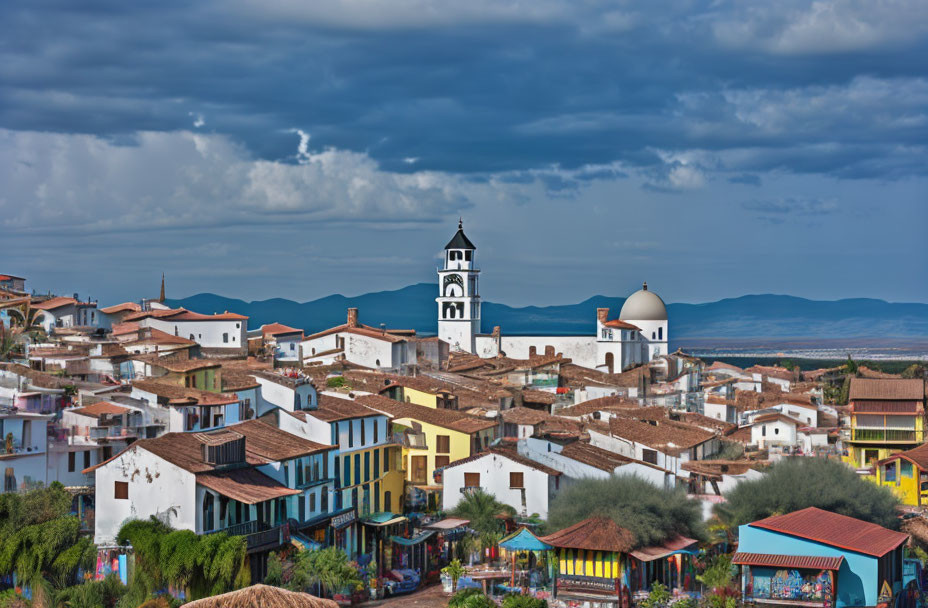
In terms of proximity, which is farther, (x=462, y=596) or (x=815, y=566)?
(x=462, y=596)

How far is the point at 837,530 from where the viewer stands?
3691cm

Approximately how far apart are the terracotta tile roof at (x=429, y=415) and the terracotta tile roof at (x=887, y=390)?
592 inches

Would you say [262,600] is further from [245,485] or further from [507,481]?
[507,481]

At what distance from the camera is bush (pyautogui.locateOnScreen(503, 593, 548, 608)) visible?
115 ft

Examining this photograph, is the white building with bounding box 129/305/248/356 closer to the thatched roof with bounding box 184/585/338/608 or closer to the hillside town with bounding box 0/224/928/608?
the hillside town with bounding box 0/224/928/608

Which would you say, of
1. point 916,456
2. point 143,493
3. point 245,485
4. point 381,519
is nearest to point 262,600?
point 143,493

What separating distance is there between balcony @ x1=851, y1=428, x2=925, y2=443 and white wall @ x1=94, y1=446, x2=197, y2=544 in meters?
30.6

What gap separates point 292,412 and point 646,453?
51.9ft

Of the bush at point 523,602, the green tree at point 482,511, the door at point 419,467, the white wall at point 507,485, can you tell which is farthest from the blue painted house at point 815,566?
the door at point 419,467

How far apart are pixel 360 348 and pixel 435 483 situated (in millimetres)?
38373

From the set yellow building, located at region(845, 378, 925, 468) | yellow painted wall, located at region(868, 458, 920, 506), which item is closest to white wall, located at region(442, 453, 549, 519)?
yellow painted wall, located at region(868, 458, 920, 506)

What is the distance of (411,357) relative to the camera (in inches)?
3499

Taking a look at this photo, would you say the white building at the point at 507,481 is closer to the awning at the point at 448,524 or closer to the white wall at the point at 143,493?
the awning at the point at 448,524

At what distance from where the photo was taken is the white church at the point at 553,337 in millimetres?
122812
